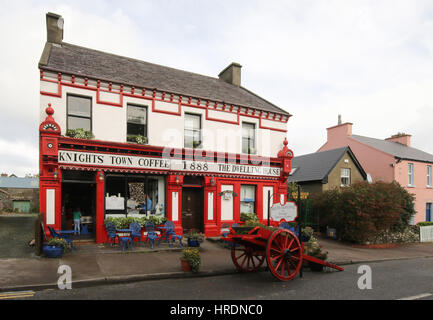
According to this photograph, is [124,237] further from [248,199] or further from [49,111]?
[248,199]

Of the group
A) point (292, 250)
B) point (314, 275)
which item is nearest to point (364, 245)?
point (314, 275)

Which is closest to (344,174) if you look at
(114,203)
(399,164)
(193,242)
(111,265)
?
(399,164)

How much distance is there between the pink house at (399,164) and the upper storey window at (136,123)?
1883 cm

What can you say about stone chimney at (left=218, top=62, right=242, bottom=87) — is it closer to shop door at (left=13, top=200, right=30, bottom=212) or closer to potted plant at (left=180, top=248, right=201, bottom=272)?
potted plant at (left=180, top=248, right=201, bottom=272)

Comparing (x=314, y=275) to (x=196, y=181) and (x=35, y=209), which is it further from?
(x=35, y=209)

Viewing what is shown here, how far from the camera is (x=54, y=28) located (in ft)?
47.3

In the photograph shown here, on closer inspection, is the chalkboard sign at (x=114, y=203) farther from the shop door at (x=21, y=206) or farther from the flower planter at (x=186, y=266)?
the shop door at (x=21, y=206)

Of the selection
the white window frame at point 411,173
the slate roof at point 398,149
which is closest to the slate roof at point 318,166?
the slate roof at point 398,149

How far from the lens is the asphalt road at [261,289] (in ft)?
21.4

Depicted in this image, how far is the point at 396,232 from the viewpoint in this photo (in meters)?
17.9

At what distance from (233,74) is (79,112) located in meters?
10.3

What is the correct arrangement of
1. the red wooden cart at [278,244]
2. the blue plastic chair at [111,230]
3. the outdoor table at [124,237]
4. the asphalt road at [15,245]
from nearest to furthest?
the red wooden cart at [278,244]
the asphalt road at [15,245]
the outdoor table at [124,237]
the blue plastic chair at [111,230]

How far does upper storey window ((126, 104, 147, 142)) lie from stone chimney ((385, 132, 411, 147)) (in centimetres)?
2628
